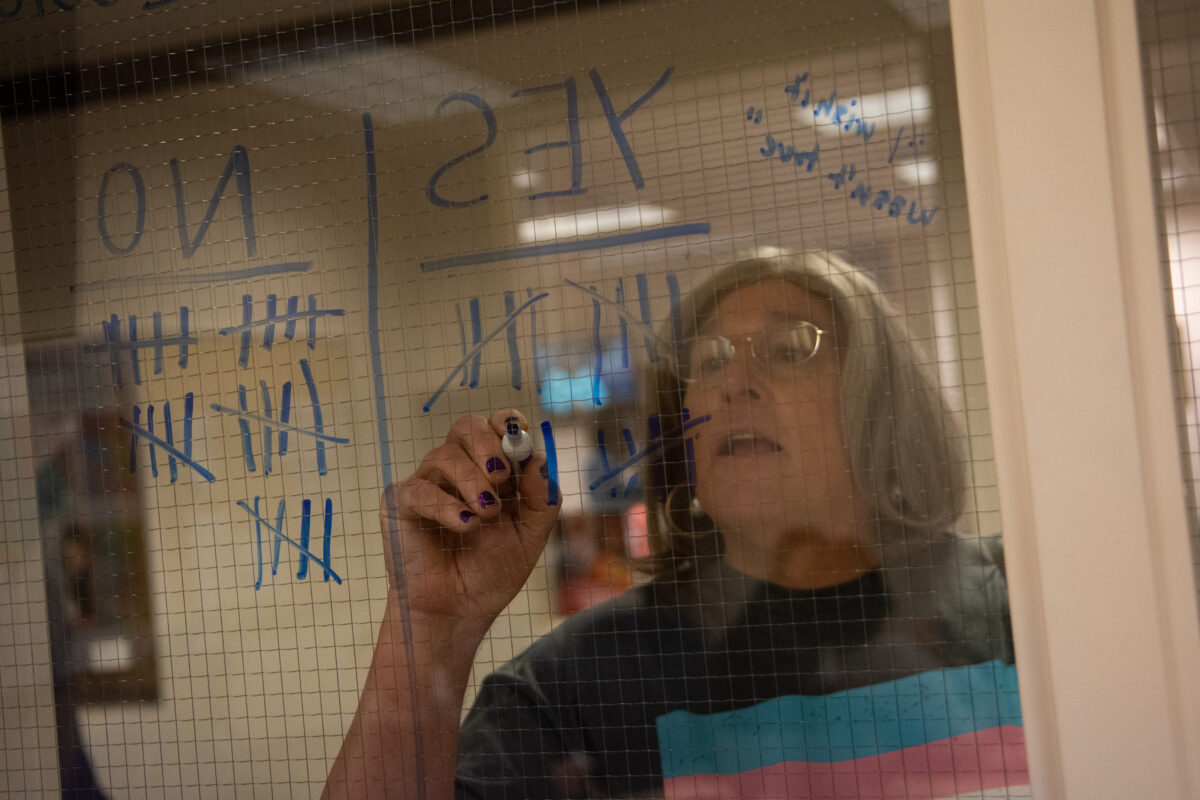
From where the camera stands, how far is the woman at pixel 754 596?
647mm

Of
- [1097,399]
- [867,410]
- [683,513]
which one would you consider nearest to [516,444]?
[683,513]

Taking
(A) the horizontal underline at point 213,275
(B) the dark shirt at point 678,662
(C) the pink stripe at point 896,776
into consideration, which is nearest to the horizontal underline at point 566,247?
(A) the horizontal underline at point 213,275

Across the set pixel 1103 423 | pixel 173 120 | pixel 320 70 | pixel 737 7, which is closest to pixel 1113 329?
pixel 1103 423

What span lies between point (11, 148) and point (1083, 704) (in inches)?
34.6

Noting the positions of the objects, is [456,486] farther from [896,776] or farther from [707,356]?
[896,776]

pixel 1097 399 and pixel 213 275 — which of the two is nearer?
pixel 1097 399

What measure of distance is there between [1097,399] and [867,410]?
135 mm

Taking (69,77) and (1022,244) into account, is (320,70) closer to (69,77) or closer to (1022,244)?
(69,77)

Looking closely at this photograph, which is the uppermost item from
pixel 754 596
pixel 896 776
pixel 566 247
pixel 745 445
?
pixel 566 247

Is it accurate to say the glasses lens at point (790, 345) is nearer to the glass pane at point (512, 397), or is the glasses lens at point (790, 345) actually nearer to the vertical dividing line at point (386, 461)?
the glass pane at point (512, 397)

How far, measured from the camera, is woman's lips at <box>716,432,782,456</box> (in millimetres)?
667

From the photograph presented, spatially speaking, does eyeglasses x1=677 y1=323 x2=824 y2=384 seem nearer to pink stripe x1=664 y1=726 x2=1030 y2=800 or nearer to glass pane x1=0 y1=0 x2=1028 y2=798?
glass pane x1=0 y1=0 x2=1028 y2=798

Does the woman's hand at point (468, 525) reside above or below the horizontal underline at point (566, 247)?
below

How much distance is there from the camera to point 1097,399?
58cm
